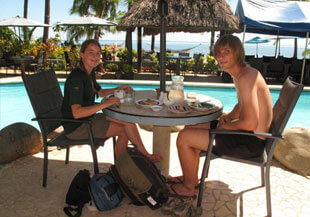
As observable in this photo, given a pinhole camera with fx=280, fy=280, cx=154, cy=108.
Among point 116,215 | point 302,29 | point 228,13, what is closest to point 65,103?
point 116,215

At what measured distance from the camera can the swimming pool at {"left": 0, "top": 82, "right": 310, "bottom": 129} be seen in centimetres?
660

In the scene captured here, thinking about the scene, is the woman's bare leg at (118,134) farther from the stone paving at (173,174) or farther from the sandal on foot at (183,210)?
the sandal on foot at (183,210)

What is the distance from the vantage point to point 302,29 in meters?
7.46

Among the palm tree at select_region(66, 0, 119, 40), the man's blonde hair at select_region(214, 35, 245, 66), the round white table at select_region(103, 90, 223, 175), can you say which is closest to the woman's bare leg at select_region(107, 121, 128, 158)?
the round white table at select_region(103, 90, 223, 175)

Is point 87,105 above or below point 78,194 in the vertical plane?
above

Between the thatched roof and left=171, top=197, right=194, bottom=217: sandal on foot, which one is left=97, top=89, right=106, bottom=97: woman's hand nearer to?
left=171, top=197, right=194, bottom=217: sandal on foot

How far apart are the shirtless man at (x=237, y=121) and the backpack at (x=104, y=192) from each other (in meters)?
0.49

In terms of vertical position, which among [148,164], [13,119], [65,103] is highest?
[65,103]

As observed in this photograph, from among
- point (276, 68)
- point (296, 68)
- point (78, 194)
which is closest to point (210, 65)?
point (276, 68)

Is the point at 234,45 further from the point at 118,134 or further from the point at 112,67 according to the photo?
the point at 112,67

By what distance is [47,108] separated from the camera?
8.20 feet

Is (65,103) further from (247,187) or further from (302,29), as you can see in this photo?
(302,29)

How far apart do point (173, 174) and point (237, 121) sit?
3.50 ft

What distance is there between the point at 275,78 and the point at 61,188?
1044 centimetres
